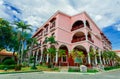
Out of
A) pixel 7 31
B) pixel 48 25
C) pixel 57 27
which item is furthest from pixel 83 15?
pixel 7 31

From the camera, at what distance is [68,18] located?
37.1 meters

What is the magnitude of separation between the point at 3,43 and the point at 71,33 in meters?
18.5

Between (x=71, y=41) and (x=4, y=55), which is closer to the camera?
(x=71, y=41)

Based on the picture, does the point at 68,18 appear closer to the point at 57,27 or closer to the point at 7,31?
the point at 57,27

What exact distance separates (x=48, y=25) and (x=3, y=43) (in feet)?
44.1

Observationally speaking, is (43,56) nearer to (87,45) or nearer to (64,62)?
(64,62)

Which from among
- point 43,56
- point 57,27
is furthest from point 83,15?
point 43,56

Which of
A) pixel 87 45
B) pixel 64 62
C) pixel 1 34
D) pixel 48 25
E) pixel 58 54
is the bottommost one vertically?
pixel 64 62

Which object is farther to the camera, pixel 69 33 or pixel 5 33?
pixel 69 33

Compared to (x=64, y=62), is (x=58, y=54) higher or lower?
higher

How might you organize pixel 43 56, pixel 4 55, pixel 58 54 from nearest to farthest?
pixel 58 54 < pixel 43 56 < pixel 4 55

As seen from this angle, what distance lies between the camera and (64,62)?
34.0 m

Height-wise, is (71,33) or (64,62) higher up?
(71,33)

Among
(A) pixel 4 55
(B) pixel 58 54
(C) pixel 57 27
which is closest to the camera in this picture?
(B) pixel 58 54
